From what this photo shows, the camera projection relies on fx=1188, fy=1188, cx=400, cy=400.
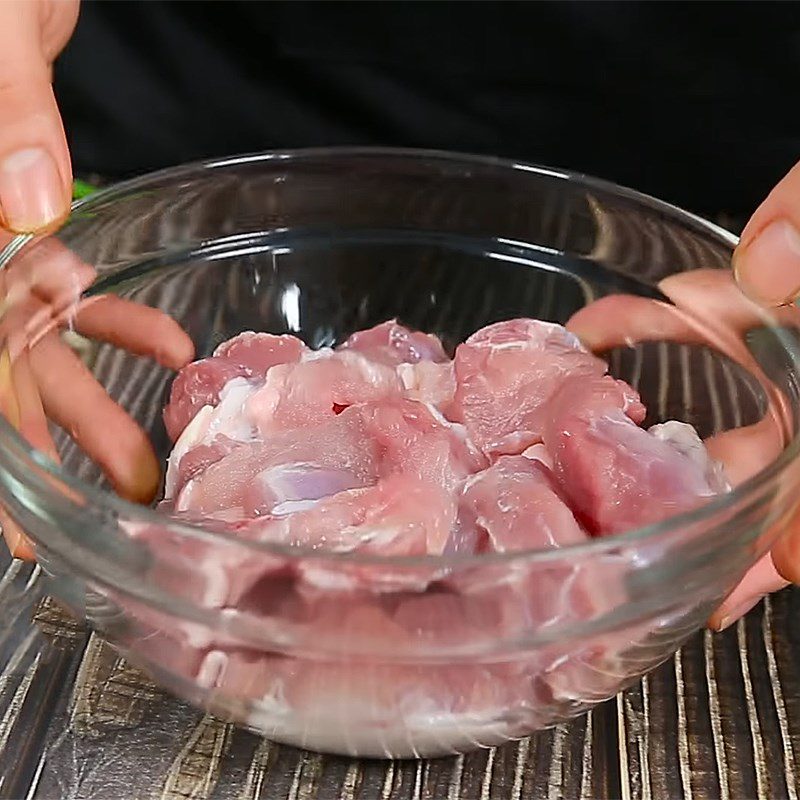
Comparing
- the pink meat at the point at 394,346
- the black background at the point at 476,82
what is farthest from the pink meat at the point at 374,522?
the black background at the point at 476,82

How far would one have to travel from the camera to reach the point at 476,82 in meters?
1.33

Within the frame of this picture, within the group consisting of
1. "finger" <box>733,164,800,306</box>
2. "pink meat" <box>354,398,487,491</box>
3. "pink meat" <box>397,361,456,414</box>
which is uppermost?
"finger" <box>733,164,800,306</box>

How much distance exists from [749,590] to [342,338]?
41cm

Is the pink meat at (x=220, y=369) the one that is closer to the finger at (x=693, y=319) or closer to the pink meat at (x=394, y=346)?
the pink meat at (x=394, y=346)

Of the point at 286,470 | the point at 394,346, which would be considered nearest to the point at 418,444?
the point at 286,470

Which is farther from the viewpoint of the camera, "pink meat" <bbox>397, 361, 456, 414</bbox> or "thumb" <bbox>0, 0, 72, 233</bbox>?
"pink meat" <bbox>397, 361, 456, 414</bbox>

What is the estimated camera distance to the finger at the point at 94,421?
0.86m

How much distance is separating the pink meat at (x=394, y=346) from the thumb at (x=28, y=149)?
0.92 ft

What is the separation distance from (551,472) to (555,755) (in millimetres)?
189

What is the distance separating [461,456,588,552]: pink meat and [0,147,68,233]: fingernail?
32cm

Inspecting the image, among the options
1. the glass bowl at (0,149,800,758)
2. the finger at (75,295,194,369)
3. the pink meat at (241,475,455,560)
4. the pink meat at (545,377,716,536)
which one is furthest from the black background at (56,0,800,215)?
the pink meat at (241,475,455,560)

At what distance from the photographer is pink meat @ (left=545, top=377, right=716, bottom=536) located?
730mm

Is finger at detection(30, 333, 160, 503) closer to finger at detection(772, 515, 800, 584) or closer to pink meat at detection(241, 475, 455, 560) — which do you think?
pink meat at detection(241, 475, 455, 560)

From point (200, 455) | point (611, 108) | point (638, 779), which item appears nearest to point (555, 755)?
point (638, 779)
